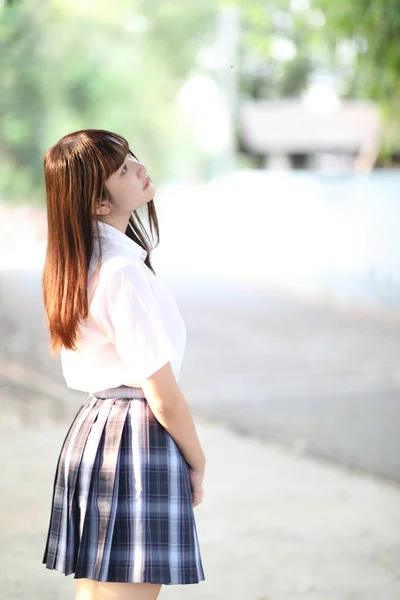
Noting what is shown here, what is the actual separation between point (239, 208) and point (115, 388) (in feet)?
39.5

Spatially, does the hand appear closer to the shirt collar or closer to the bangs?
the shirt collar

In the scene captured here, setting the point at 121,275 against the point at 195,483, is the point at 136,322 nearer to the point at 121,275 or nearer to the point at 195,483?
the point at 121,275

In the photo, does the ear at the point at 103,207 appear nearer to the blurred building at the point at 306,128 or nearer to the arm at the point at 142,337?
the arm at the point at 142,337

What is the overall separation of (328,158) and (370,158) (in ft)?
17.6

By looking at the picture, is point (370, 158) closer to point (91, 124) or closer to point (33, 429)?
point (91, 124)

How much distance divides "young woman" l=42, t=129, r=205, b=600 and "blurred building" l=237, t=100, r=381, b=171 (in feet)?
55.9

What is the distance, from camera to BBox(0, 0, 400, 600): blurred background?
4.55 m

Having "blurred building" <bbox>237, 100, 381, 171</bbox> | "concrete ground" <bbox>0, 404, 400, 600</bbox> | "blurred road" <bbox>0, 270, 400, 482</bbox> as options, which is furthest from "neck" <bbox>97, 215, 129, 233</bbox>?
"blurred building" <bbox>237, 100, 381, 171</bbox>

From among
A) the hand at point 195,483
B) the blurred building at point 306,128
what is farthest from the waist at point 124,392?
the blurred building at point 306,128

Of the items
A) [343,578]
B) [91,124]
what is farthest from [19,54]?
[343,578]

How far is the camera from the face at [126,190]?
1.31m

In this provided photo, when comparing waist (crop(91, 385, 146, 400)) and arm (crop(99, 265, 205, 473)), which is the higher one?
arm (crop(99, 265, 205, 473))

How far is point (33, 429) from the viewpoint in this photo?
4.54 m

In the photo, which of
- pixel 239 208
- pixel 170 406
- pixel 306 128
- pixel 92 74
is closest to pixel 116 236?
pixel 170 406
